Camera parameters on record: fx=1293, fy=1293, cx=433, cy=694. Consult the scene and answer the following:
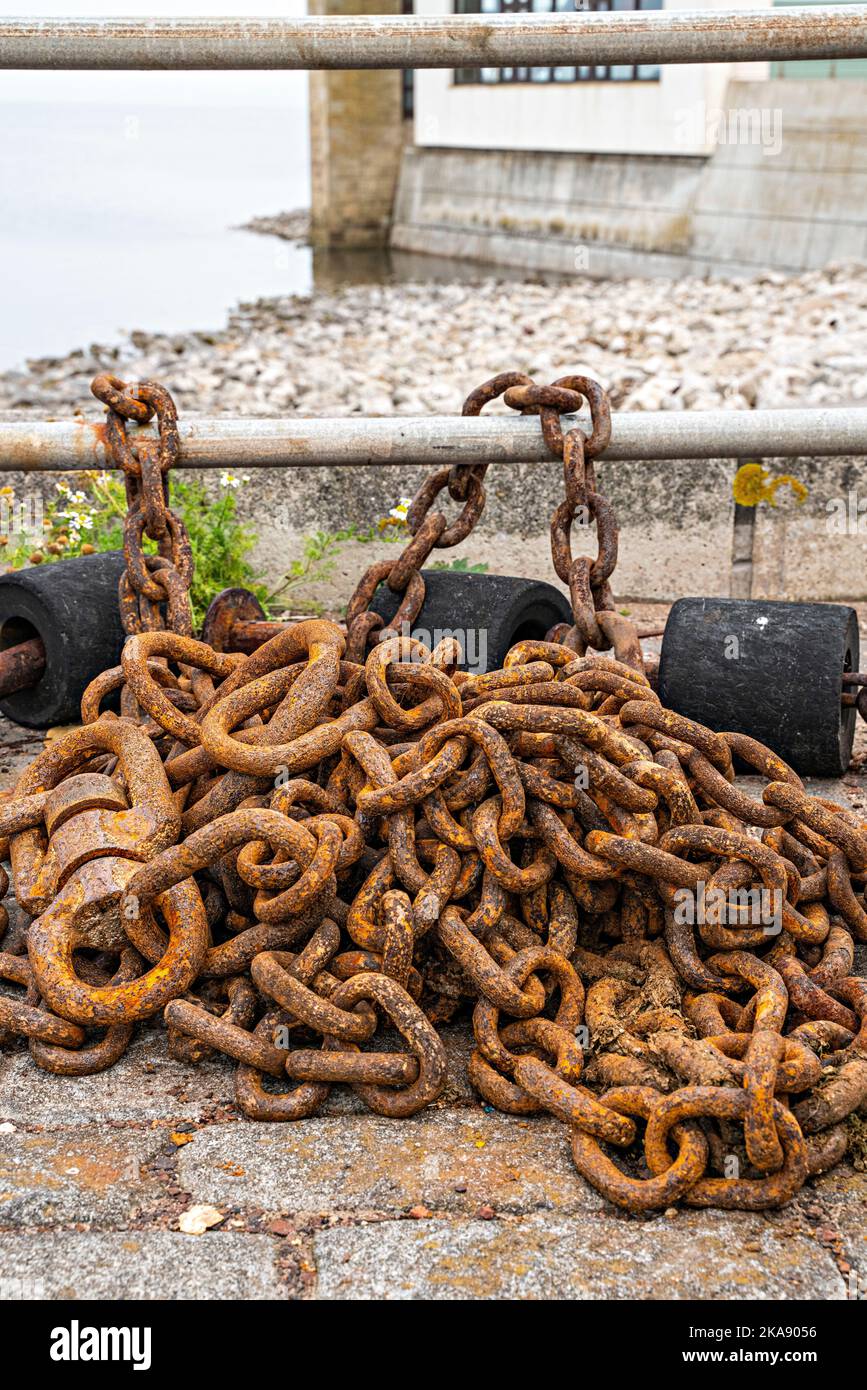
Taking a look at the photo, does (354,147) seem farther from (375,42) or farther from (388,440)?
(388,440)

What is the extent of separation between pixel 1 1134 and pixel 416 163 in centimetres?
3323

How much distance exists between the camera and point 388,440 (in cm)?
341

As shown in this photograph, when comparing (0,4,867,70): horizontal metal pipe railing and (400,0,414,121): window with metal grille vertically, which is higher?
(400,0,414,121): window with metal grille

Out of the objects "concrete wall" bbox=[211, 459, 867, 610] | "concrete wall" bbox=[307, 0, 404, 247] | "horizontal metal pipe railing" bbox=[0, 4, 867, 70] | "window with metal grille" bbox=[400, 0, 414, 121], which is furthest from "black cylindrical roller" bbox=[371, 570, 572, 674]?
"window with metal grille" bbox=[400, 0, 414, 121]

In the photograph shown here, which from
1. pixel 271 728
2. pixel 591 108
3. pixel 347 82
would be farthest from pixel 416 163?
pixel 271 728

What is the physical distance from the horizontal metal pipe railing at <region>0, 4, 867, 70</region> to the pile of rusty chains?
151 centimetres

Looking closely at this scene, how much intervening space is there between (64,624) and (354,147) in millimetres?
32927

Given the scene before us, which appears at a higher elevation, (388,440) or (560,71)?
(560,71)

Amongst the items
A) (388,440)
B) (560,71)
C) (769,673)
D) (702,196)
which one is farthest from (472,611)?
(560,71)

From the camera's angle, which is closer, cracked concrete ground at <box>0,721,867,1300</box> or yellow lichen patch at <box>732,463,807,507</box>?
cracked concrete ground at <box>0,721,867,1300</box>

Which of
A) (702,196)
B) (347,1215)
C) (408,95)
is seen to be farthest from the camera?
(408,95)

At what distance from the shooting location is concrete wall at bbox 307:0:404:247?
32.8 m

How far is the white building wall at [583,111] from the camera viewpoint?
21.5m

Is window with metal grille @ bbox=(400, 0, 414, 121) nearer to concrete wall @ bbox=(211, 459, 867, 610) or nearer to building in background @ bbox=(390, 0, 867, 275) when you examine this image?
building in background @ bbox=(390, 0, 867, 275)
